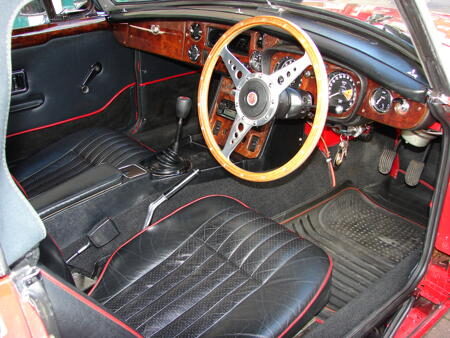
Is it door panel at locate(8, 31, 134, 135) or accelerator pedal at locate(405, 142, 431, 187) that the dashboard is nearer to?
door panel at locate(8, 31, 134, 135)

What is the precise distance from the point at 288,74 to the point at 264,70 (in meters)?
0.53

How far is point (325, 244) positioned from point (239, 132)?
1.02m

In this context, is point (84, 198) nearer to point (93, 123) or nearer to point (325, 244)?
point (93, 123)

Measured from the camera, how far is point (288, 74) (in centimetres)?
159

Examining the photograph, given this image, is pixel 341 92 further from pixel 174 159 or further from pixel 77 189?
pixel 77 189

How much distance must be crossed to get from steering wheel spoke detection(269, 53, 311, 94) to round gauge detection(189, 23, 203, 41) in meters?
0.97

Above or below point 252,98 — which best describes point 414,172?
below

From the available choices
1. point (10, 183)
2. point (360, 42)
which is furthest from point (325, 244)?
point (10, 183)

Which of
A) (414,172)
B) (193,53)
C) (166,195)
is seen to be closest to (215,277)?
(166,195)

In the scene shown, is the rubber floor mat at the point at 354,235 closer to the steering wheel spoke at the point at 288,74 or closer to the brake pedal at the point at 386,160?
the brake pedal at the point at 386,160

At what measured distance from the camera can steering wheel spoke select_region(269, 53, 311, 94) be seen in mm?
1564

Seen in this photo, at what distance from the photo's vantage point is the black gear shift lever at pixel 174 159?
7.18ft

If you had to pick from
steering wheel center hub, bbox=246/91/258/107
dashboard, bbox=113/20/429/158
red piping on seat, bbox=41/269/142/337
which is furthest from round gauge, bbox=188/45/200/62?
red piping on seat, bbox=41/269/142/337

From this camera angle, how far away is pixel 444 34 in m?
1.61
